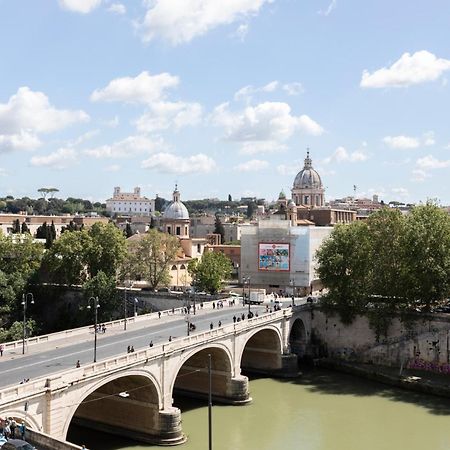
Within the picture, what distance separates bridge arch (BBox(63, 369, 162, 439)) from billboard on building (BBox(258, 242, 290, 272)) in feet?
109

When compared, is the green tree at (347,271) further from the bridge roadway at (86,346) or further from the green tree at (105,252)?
the green tree at (105,252)

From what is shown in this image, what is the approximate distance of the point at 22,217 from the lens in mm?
105188

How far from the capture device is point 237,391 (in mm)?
36844

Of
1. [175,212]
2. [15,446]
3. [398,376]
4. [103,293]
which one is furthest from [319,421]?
[175,212]

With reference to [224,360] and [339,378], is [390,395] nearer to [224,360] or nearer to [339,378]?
[339,378]

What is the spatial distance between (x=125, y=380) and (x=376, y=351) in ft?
72.4

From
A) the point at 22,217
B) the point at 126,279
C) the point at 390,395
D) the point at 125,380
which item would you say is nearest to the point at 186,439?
the point at 125,380

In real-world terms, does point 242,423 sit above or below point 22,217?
below

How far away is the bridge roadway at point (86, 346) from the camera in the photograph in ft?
87.5

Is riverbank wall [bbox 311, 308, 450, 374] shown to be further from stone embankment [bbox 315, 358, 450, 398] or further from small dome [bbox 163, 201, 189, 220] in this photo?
small dome [bbox 163, 201, 189, 220]

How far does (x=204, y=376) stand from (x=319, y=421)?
7.88m

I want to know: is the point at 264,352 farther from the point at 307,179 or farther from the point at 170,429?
the point at 307,179

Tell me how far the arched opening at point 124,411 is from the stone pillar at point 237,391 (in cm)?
747

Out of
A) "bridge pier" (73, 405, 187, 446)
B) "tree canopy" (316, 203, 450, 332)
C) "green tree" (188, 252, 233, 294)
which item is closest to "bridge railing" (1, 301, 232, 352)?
"bridge pier" (73, 405, 187, 446)
